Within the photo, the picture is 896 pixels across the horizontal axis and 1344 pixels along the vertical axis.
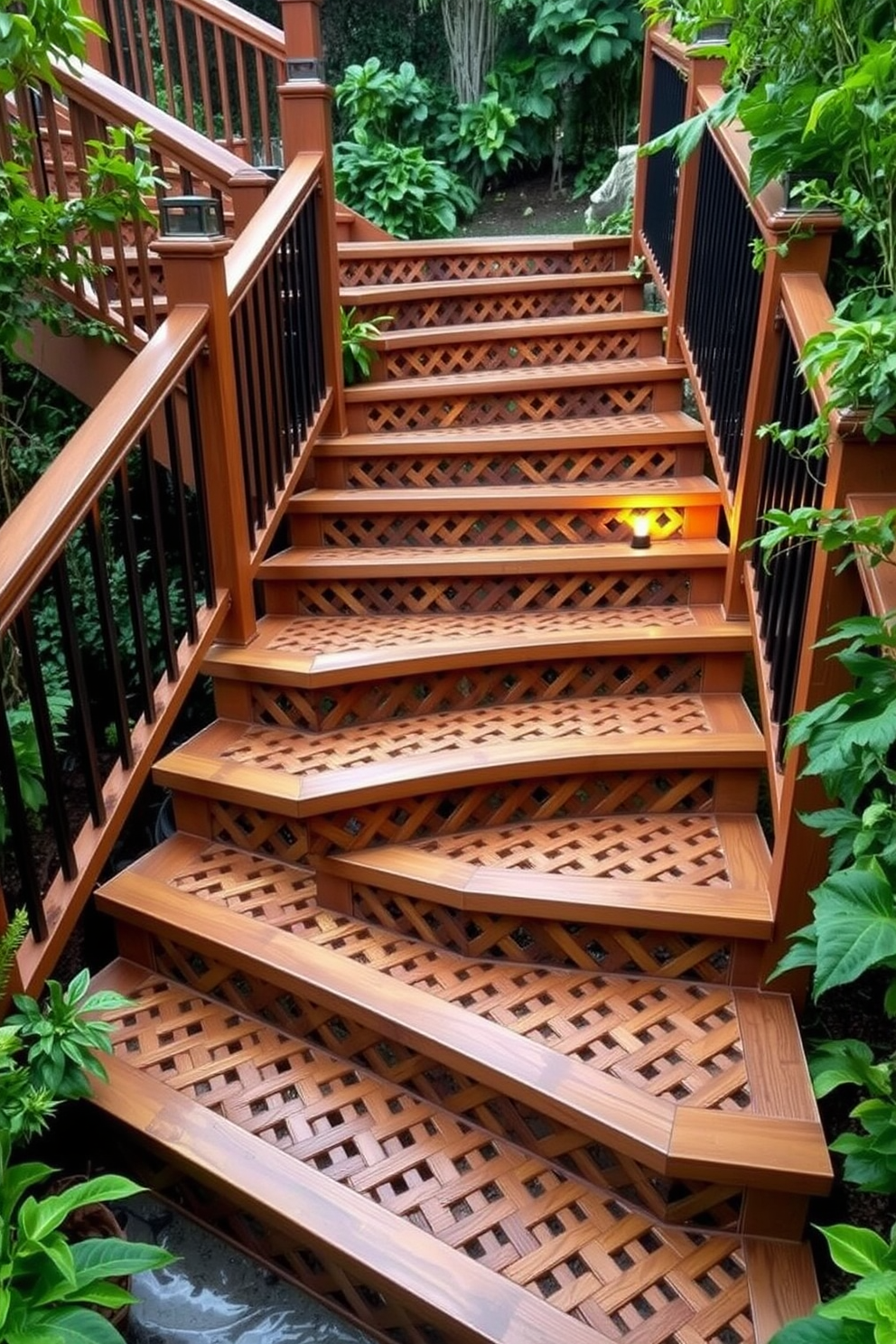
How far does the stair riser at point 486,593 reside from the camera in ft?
9.36

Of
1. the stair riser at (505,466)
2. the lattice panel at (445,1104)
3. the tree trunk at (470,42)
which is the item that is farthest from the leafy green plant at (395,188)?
the lattice panel at (445,1104)

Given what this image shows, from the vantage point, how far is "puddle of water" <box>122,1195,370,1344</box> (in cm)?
193

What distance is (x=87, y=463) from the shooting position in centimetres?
191

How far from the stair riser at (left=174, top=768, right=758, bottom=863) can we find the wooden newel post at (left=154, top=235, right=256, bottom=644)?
0.56 m

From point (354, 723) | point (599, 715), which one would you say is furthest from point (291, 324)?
point (599, 715)

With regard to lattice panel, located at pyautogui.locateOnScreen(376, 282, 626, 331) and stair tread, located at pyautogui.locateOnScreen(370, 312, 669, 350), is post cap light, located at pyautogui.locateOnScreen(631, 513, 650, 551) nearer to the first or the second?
stair tread, located at pyautogui.locateOnScreen(370, 312, 669, 350)

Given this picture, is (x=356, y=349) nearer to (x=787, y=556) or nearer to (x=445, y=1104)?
(x=787, y=556)

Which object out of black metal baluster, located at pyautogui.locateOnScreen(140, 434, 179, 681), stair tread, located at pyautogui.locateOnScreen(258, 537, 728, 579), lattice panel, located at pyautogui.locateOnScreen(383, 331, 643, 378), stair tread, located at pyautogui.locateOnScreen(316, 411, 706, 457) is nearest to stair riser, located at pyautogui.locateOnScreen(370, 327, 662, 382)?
lattice panel, located at pyautogui.locateOnScreen(383, 331, 643, 378)

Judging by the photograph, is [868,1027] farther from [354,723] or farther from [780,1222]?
[354,723]

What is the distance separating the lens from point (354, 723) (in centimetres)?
266

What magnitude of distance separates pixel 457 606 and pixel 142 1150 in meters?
1.59

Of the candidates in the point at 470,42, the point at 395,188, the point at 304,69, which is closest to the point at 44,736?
the point at 304,69

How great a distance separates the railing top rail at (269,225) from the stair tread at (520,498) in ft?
2.37

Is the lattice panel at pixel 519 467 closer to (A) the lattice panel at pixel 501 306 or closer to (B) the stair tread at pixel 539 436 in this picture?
(B) the stair tread at pixel 539 436
